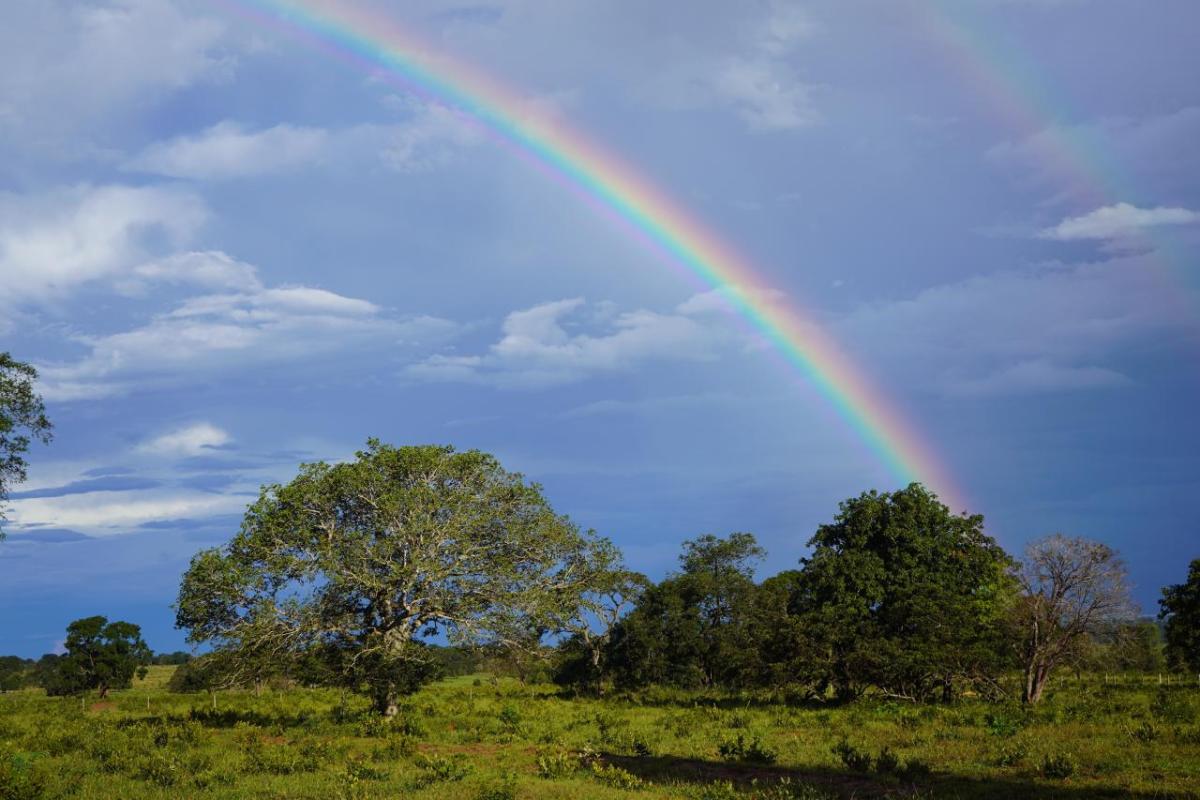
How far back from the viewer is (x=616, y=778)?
67.1ft

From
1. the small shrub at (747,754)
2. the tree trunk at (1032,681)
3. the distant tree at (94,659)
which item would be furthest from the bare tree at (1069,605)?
the distant tree at (94,659)

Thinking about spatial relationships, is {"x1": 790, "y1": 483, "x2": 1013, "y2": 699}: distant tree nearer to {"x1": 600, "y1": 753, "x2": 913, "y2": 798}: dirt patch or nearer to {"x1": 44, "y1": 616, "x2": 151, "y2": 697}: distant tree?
{"x1": 600, "y1": 753, "x2": 913, "y2": 798}: dirt patch

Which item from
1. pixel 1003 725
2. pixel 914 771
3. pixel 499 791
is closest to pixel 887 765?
pixel 914 771

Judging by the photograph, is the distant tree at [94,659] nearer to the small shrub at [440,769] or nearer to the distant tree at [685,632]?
the distant tree at [685,632]

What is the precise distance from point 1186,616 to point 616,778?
51274mm

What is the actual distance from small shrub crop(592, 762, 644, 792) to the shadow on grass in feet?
2.15

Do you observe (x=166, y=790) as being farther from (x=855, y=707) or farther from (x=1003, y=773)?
(x=855, y=707)

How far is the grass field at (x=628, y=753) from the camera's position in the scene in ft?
61.6

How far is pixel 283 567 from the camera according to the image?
3594cm

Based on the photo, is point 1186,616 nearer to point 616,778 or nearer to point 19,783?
point 616,778

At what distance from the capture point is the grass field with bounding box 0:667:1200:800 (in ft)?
61.6

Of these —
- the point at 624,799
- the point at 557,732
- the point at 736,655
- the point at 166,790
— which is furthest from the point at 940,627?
the point at 166,790

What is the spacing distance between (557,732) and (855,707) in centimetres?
1608

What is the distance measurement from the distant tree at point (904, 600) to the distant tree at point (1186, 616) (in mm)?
13469
